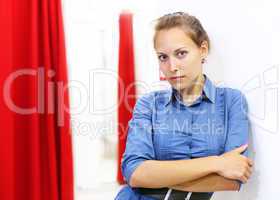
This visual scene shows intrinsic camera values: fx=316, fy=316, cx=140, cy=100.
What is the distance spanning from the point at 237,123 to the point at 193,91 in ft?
0.68

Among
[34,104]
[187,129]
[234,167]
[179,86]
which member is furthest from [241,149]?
[34,104]

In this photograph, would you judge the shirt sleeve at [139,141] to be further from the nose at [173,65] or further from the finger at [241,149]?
the finger at [241,149]

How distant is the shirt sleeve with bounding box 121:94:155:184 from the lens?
1.11 meters

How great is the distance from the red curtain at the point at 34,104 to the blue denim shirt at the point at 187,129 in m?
0.90

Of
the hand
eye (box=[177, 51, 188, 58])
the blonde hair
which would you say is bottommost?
the hand

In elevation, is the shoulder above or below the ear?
below

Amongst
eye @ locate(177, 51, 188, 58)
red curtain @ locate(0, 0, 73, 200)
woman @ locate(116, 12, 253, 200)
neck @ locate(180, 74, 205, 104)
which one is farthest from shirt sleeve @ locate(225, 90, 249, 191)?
red curtain @ locate(0, 0, 73, 200)

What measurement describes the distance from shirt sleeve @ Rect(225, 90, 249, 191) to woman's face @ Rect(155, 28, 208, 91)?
0.17 metres

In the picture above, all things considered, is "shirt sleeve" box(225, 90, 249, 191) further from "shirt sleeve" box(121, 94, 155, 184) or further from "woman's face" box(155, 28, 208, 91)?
"shirt sleeve" box(121, 94, 155, 184)

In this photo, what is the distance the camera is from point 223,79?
4.26 ft

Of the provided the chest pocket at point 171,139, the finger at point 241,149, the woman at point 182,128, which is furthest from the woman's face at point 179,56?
the finger at point 241,149

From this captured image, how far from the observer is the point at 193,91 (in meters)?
1.21

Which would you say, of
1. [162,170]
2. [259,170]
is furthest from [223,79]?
[162,170]

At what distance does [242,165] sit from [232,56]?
437 mm
